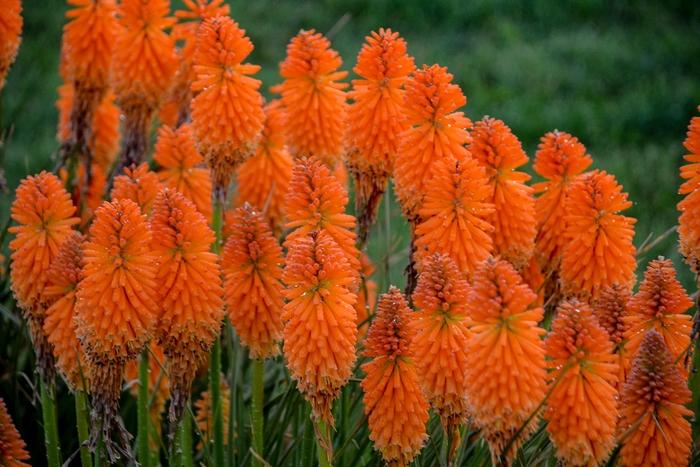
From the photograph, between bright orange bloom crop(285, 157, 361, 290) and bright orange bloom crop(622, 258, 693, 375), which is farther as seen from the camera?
bright orange bloom crop(285, 157, 361, 290)

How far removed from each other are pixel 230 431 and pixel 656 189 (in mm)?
5026

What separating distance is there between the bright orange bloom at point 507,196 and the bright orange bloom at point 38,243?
1331 mm

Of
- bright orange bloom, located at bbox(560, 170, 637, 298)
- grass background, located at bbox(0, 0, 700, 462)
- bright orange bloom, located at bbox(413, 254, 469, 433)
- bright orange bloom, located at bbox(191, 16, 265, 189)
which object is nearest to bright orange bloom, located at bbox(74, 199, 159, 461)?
bright orange bloom, located at bbox(191, 16, 265, 189)

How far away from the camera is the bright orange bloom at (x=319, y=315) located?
2525mm

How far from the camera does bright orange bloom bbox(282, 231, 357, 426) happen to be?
2525mm

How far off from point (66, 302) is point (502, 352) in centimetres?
135

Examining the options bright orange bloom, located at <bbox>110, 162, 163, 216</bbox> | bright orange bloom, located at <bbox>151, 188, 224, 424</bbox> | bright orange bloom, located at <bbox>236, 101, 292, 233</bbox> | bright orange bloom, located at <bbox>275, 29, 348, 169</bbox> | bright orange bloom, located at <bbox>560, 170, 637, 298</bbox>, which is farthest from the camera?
bright orange bloom, located at <bbox>236, 101, 292, 233</bbox>

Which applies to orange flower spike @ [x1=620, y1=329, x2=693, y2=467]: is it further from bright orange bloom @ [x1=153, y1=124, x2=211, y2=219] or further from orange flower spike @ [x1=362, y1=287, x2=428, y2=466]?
bright orange bloom @ [x1=153, y1=124, x2=211, y2=219]

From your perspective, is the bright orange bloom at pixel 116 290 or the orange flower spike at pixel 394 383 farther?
the bright orange bloom at pixel 116 290

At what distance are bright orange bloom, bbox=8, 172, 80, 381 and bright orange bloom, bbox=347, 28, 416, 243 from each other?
0.97 meters

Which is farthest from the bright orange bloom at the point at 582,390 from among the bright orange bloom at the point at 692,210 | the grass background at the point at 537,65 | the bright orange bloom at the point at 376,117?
the grass background at the point at 537,65

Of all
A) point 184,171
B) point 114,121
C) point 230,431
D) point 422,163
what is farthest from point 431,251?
point 114,121

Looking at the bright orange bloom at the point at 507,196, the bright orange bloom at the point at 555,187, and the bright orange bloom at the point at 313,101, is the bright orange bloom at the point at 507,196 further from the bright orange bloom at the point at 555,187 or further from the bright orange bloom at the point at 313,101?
the bright orange bloom at the point at 313,101

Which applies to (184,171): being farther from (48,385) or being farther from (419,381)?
(419,381)
